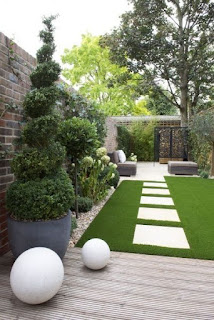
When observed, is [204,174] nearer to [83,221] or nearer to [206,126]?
[206,126]

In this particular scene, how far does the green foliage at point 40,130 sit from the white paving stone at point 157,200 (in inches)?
108

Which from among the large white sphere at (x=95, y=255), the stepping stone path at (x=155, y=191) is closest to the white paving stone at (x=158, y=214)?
the stepping stone path at (x=155, y=191)

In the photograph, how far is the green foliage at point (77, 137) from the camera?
314cm

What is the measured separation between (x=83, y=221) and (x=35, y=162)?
1.66 m

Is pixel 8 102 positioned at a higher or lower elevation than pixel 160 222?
higher

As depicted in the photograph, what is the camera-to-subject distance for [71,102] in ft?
13.0

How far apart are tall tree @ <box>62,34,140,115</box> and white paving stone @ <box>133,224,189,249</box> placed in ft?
42.1

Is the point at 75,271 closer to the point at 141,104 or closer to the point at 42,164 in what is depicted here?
the point at 42,164

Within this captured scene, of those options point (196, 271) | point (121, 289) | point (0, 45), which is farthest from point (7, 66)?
point (196, 271)

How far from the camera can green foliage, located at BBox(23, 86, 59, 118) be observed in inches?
83.9

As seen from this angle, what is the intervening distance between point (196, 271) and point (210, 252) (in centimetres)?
47

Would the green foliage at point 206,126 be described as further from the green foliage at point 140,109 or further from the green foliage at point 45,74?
the green foliage at point 140,109

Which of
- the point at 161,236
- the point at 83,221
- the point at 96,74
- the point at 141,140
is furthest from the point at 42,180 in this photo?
the point at 96,74

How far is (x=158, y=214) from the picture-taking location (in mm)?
3785
